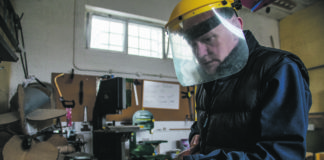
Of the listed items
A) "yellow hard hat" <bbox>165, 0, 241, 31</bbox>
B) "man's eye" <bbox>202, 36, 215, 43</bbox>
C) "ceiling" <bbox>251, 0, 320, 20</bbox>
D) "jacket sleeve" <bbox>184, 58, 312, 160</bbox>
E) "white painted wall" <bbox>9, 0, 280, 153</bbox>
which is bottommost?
"jacket sleeve" <bbox>184, 58, 312, 160</bbox>

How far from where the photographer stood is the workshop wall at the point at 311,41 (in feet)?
13.6

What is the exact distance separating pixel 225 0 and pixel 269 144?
56 cm

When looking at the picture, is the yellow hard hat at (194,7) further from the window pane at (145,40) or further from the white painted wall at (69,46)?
the window pane at (145,40)

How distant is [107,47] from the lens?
328cm

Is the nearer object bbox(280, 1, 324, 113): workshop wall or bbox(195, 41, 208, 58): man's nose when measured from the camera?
bbox(195, 41, 208, 58): man's nose

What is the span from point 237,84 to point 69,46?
2683 millimetres

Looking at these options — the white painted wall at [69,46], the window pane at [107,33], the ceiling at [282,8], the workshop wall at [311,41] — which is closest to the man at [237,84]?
the white painted wall at [69,46]

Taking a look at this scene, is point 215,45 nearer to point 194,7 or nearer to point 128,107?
point 194,7

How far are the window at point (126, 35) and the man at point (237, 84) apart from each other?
243 centimetres

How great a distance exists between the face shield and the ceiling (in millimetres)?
3947

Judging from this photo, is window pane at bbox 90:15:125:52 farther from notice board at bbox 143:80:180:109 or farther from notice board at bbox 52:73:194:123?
notice board at bbox 143:80:180:109

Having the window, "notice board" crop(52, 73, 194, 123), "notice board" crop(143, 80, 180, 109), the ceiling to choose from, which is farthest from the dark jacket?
the ceiling

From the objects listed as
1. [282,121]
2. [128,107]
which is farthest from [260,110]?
[128,107]

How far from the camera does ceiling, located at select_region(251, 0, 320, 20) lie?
13.6 feet
